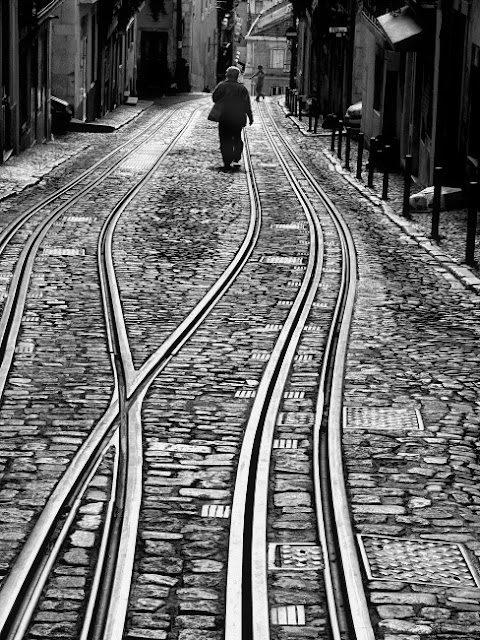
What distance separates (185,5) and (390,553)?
60010mm

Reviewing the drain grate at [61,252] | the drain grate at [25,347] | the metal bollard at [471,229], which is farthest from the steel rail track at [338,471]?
the drain grate at [61,252]

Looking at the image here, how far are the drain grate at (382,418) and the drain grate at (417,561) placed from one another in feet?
5.31

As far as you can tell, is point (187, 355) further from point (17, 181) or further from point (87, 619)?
point (17, 181)

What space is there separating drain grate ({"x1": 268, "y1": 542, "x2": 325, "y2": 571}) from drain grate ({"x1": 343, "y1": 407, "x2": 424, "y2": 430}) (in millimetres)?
1786

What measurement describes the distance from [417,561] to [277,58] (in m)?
86.4

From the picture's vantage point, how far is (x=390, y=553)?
5336mm

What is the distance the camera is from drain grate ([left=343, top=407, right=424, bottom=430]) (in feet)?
23.2

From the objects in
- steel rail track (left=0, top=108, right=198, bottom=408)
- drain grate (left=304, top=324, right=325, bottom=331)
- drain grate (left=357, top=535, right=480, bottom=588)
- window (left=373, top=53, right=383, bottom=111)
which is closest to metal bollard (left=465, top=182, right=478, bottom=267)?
drain grate (left=304, top=324, right=325, bottom=331)

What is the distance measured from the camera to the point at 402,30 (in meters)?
21.6

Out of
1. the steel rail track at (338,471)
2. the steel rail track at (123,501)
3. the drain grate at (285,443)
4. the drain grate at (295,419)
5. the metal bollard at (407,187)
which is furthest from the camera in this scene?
the metal bollard at (407,187)

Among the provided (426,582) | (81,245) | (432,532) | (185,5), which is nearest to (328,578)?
(426,582)

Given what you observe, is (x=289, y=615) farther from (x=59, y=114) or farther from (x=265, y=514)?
(x=59, y=114)

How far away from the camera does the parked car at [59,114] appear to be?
3181 cm

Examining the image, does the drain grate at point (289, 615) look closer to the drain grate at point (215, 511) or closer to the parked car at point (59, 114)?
the drain grate at point (215, 511)
